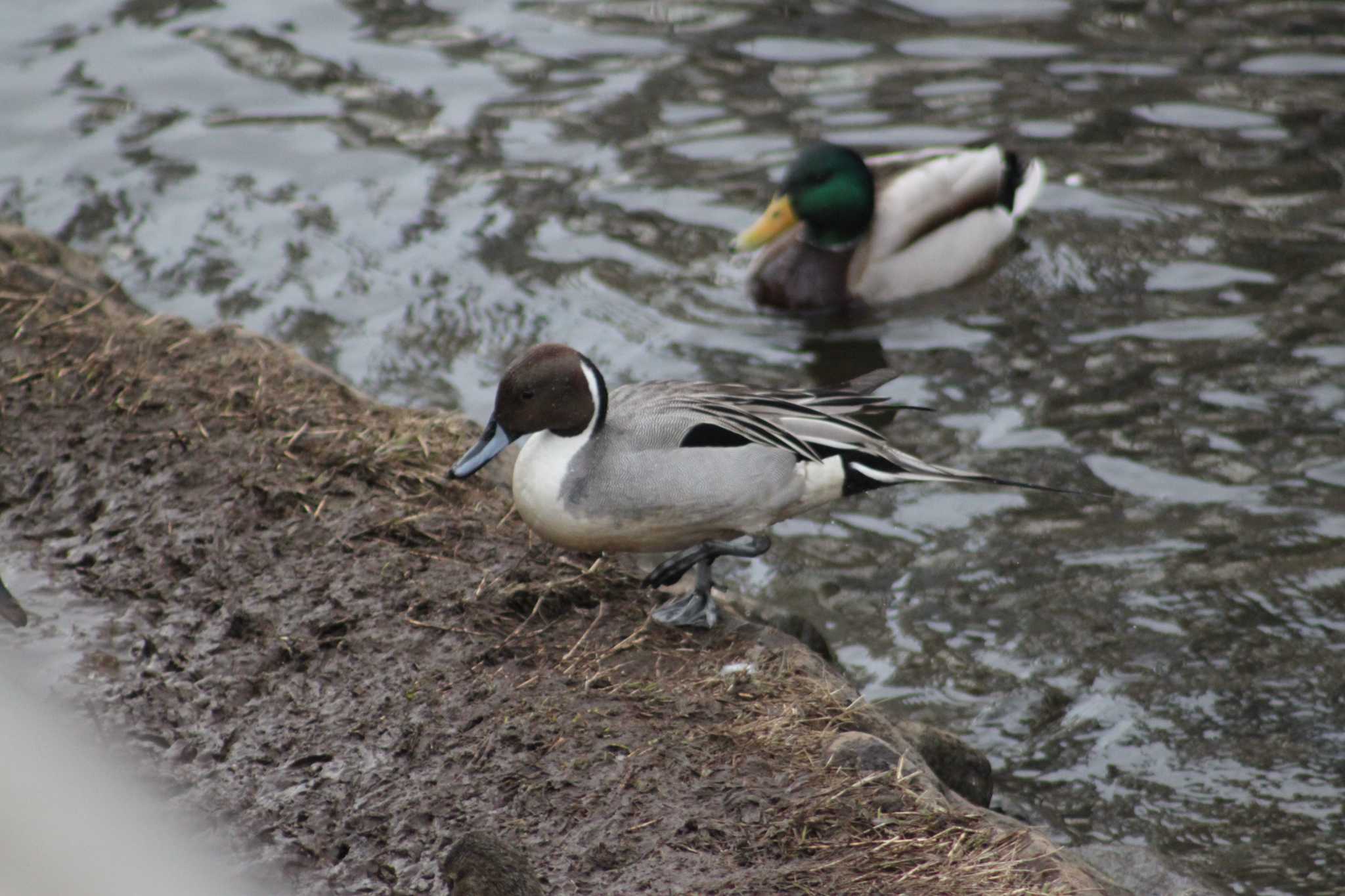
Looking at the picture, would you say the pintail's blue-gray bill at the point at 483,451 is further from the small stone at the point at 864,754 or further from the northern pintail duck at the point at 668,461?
the small stone at the point at 864,754

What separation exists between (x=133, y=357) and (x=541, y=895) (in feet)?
9.40

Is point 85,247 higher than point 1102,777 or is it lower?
higher

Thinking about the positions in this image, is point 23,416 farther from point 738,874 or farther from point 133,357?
point 738,874

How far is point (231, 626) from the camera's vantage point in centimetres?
380

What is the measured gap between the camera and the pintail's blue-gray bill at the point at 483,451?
12.9 ft

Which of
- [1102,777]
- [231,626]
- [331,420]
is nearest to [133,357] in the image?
[331,420]

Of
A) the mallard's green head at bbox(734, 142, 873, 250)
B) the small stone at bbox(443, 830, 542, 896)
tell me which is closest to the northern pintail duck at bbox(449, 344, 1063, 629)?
the small stone at bbox(443, 830, 542, 896)

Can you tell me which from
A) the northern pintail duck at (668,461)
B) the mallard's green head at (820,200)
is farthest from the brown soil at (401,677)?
the mallard's green head at (820,200)

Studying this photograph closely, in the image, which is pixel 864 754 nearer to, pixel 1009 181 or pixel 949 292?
pixel 949 292

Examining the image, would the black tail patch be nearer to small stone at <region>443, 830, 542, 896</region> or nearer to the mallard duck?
the mallard duck

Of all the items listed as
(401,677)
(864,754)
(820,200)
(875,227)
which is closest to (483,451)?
(401,677)

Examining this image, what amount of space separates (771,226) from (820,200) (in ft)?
0.97

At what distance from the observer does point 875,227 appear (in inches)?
312

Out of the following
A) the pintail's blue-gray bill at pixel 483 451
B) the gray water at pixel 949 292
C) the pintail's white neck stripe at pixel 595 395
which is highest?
the pintail's white neck stripe at pixel 595 395
